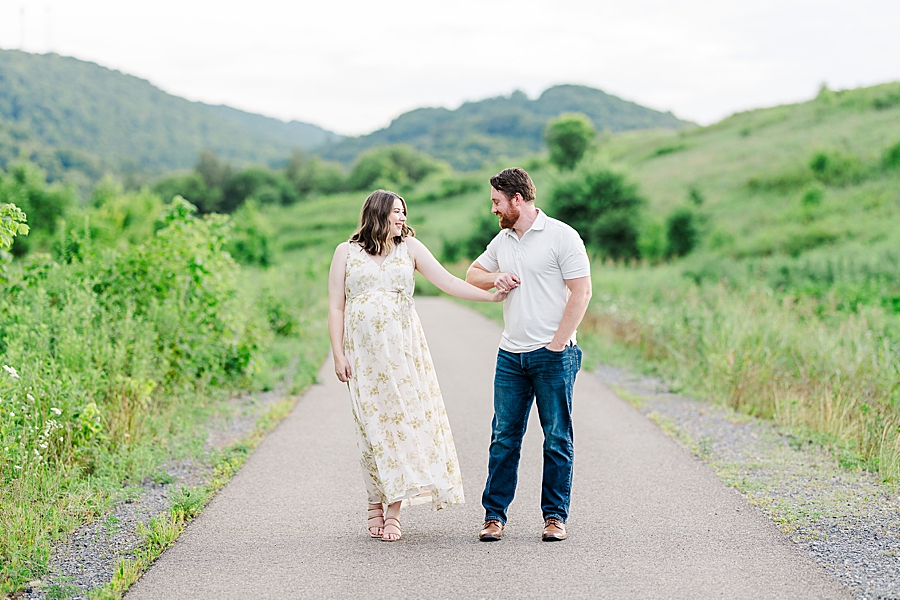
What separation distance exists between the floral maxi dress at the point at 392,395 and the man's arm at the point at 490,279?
45 cm

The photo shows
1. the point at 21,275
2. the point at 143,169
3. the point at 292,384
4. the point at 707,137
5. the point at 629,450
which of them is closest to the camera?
the point at 629,450

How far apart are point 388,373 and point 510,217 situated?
50.4 inches

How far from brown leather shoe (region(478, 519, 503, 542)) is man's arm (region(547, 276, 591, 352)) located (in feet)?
3.84

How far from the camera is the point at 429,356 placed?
520 centimetres

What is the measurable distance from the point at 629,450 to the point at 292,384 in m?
5.66

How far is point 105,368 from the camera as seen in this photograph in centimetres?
795

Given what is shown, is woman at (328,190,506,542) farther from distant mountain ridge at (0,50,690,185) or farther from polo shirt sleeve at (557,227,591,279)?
distant mountain ridge at (0,50,690,185)

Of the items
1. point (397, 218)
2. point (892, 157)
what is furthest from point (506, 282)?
point (892, 157)

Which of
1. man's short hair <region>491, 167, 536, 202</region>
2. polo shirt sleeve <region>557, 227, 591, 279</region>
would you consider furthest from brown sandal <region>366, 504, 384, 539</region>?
man's short hair <region>491, 167, 536, 202</region>

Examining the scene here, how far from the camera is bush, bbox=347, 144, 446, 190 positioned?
124m

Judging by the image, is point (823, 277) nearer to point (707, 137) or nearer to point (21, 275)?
point (21, 275)

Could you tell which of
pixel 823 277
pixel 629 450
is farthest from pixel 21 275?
pixel 823 277

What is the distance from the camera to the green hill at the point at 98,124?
10219cm

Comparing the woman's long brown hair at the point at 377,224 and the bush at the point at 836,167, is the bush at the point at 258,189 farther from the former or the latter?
the woman's long brown hair at the point at 377,224
